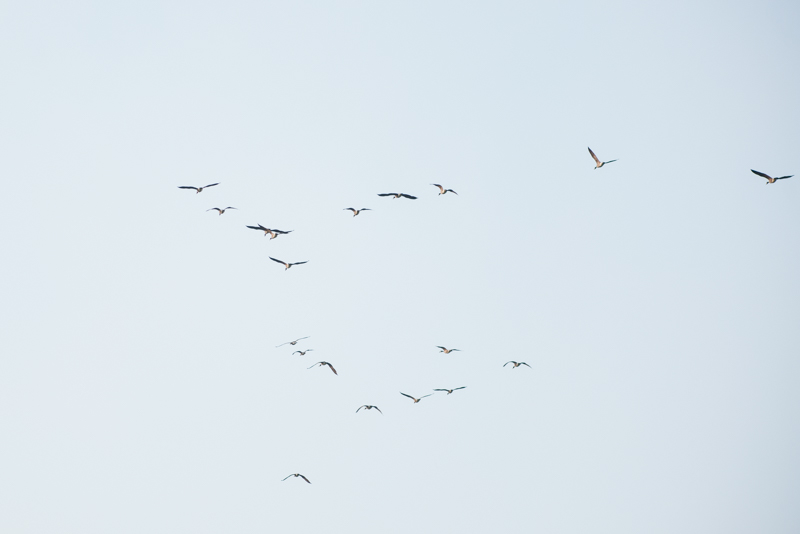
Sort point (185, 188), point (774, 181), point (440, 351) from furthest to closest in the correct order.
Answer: point (440, 351) < point (185, 188) < point (774, 181)

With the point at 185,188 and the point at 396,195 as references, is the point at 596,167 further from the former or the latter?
the point at 185,188

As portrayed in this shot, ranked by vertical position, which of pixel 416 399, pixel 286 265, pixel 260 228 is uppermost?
pixel 260 228

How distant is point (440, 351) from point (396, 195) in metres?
20.5

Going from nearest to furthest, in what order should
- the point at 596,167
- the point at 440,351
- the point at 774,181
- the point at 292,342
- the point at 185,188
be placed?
the point at 774,181 → the point at 596,167 → the point at 185,188 → the point at 292,342 → the point at 440,351

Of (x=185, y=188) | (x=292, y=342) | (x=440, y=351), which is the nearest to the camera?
(x=185, y=188)

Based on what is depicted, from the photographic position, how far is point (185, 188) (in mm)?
80125

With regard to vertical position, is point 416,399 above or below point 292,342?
below

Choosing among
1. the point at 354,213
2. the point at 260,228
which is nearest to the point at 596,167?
the point at 354,213

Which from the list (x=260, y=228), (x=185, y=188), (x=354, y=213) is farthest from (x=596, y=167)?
(x=185, y=188)

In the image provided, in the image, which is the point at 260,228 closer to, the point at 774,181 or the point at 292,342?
the point at 292,342

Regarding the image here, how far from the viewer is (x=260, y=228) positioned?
77250 millimetres

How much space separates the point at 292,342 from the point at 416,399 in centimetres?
1597

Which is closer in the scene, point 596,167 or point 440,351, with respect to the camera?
point 596,167

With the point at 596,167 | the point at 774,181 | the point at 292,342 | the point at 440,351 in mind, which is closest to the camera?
the point at 774,181
